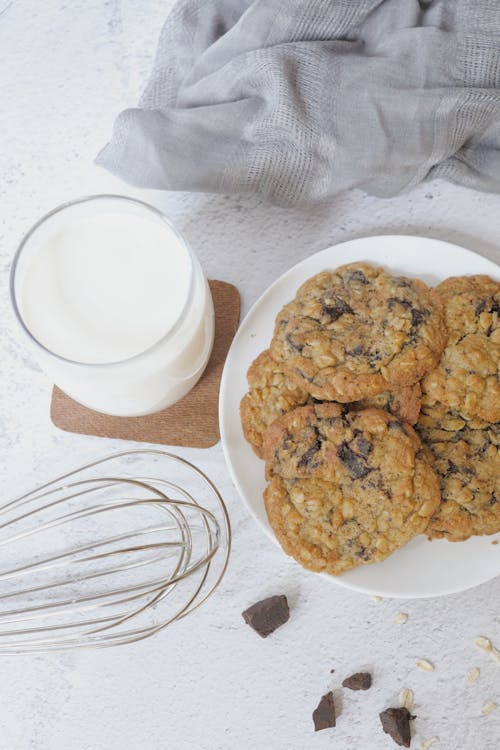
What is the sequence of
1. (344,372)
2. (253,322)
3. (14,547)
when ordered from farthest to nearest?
(14,547), (253,322), (344,372)

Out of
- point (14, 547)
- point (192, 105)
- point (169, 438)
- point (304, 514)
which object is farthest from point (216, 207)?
point (14, 547)

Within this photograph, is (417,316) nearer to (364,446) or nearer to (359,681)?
(364,446)

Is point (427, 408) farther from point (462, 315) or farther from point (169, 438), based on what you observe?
point (169, 438)

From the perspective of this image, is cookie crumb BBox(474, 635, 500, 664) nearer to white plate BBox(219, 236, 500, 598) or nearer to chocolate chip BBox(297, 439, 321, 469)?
white plate BBox(219, 236, 500, 598)

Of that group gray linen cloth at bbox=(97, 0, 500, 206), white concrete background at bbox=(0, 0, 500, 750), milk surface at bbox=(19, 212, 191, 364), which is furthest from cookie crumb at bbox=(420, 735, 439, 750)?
gray linen cloth at bbox=(97, 0, 500, 206)

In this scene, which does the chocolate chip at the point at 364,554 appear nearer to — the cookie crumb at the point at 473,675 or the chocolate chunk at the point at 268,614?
the chocolate chunk at the point at 268,614
